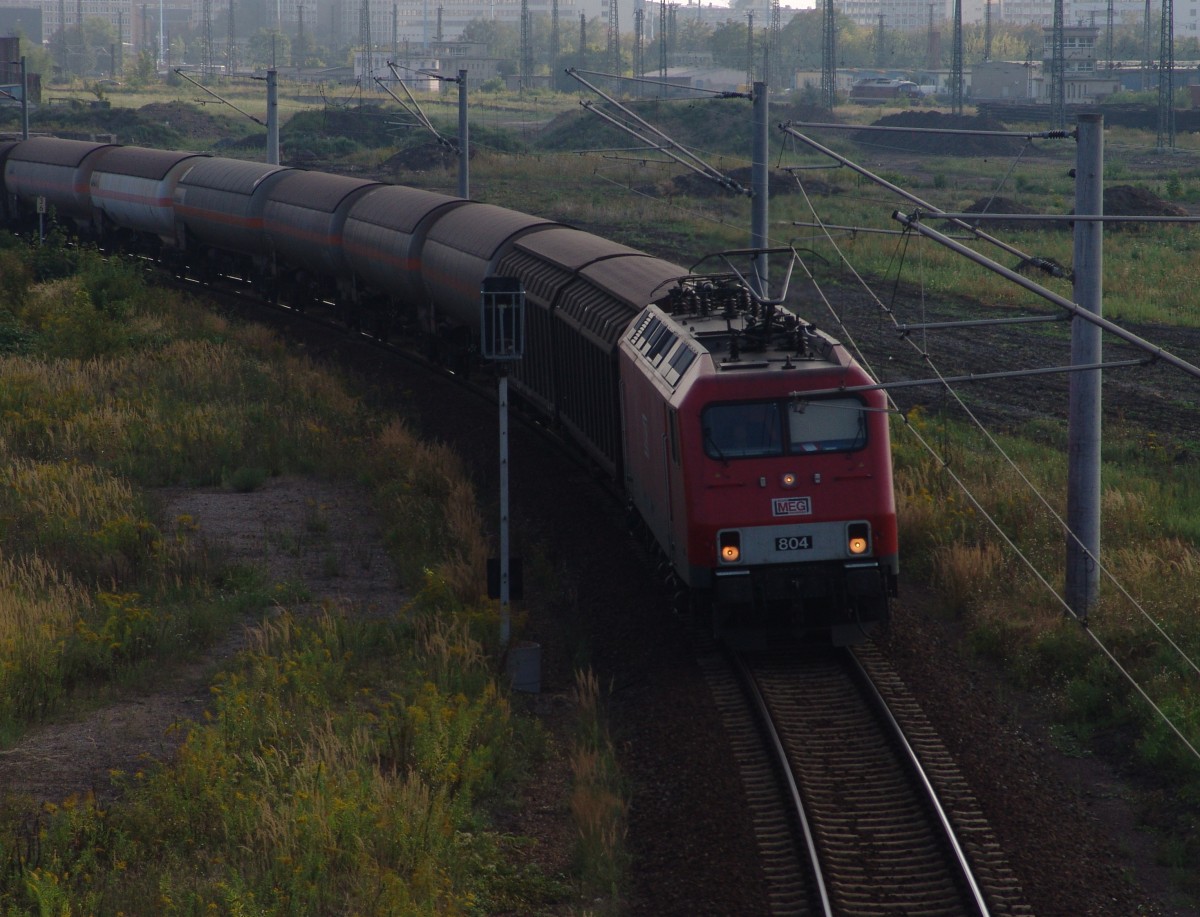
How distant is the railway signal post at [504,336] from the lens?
45.5 feet

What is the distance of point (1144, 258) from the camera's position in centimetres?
4803

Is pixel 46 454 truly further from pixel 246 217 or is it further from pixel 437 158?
pixel 437 158

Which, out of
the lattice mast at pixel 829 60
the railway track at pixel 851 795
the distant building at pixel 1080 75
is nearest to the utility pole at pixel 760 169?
the railway track at pixel 851 795

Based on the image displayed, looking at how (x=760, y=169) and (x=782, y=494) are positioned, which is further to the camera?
(x=760, y=169)

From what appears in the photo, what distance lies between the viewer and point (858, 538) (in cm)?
1367

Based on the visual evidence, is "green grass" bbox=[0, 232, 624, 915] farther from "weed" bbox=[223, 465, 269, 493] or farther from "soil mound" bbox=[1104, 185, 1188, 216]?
"soil mound" bbox=[1104, 185, 1188, 216]

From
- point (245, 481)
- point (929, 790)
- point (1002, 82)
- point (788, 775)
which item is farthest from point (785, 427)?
point (1002, 82)

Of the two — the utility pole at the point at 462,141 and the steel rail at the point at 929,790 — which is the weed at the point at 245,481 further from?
the utility pole at the point at 462,141

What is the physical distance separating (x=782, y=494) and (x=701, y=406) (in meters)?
1.15

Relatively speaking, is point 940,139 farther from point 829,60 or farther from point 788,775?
point 788,775

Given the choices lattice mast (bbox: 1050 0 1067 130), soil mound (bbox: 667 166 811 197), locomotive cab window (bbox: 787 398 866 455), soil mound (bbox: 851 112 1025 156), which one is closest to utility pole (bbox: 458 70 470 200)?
locomotive cab window (bbox: 787 398 866 455)

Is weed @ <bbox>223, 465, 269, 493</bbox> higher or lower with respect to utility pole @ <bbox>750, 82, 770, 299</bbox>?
lower

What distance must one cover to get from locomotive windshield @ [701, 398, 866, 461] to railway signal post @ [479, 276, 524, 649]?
205 cm

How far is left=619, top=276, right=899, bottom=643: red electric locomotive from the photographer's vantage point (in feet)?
44.4
